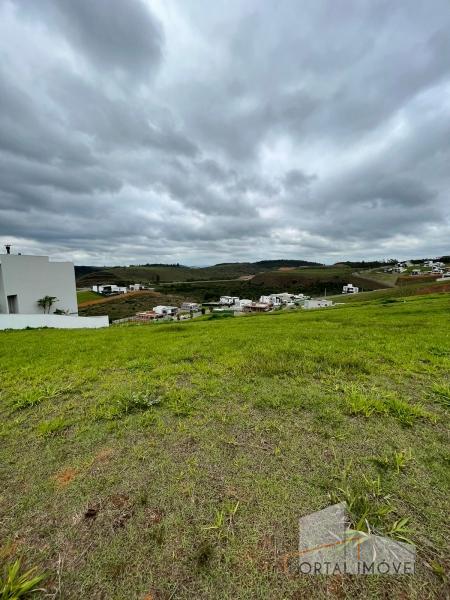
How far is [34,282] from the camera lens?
749 inches

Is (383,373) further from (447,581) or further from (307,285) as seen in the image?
(307,285)

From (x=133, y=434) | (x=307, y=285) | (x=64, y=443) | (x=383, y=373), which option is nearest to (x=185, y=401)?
(x=133, y=434)

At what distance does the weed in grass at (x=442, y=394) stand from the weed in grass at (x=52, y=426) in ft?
14.2

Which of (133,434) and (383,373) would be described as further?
(383,373)

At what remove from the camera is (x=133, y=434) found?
255cm

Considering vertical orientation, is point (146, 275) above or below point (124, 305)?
above

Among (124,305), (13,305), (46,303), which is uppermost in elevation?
(13,305)

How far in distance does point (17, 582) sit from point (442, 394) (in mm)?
4247

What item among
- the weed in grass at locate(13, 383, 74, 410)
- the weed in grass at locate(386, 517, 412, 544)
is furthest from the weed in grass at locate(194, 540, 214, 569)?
the weed in grass at locate(13, 383, 74, 410)

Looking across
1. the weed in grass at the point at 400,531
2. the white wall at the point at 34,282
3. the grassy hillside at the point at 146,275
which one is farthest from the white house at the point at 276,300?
the grassy hillside at the point at 146,275

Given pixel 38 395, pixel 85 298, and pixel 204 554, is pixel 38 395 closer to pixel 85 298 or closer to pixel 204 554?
pixel 204 554

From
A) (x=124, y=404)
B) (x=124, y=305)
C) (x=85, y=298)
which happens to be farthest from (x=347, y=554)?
(x=85, y=298)

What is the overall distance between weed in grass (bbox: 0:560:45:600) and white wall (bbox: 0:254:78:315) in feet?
67.6

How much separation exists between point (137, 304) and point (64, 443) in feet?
191
